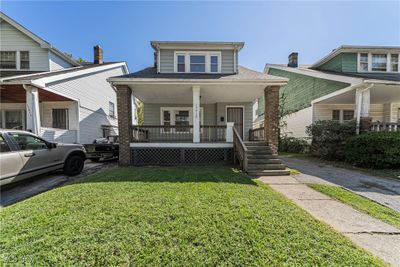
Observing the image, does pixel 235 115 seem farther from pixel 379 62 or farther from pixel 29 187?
pixel 379 62

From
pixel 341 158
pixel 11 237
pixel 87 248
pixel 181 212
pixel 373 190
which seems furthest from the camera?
pixel 341 158

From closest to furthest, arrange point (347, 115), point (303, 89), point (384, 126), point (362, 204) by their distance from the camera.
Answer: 1. point (362, 204)
2. point (384, 126)
3. point (347, 115)
4. point (303, 89)

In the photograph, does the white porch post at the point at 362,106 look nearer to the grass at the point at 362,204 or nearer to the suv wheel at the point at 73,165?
the grass at the point at 362,204

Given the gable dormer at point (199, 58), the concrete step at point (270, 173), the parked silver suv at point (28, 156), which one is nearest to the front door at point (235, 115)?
the gable dormer at point (199, 58)

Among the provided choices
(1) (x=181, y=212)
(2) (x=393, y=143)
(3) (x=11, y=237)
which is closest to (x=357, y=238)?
(1) (x=181, y=212)

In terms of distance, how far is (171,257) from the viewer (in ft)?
7.16

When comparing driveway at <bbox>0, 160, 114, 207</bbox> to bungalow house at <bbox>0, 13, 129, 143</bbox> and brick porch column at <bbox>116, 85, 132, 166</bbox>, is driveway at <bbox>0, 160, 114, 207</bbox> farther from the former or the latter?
bungalow house at <bbox>0, 13, 129, 143</bbox>

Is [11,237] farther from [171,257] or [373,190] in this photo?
[373,190]

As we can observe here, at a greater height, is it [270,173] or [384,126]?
[384,126]

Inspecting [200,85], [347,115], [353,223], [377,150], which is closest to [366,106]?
[377,150]

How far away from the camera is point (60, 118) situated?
10695 millimetres

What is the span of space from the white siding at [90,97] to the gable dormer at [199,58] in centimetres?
510

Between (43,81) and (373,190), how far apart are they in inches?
502

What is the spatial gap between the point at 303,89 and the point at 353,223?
533 inches
